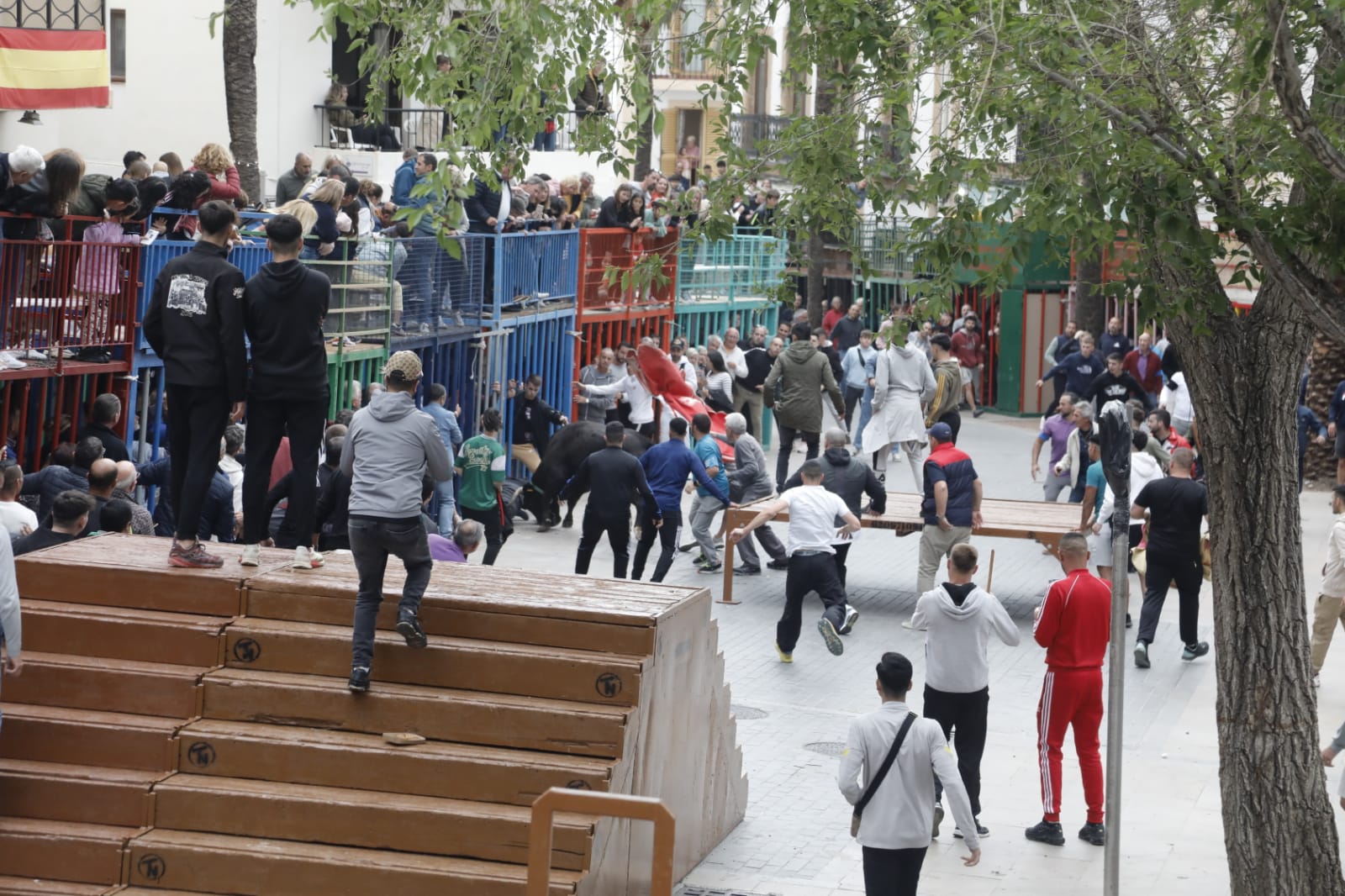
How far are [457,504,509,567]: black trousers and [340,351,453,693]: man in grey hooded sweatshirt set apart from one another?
7701 millimetres

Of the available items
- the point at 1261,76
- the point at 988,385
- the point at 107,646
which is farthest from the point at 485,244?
the point at 988,385

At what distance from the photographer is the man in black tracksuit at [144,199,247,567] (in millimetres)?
8250

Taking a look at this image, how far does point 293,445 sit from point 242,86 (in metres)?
12.7

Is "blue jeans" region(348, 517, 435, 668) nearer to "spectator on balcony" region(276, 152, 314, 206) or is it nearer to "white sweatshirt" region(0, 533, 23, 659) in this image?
"white sweatshirt" region(0, 533, 23, 659)

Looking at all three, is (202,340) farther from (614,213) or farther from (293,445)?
(614,213)

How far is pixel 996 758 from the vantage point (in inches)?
465

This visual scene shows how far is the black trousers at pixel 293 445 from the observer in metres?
8.48

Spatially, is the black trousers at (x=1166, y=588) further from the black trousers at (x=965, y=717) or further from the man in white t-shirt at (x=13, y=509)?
the man in white t-shirt at (x=13, y=509)

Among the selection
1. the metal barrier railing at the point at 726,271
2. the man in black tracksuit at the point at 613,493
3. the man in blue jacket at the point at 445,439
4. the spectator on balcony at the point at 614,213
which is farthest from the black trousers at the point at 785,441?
the man in black tracksuit at the point at 613,493

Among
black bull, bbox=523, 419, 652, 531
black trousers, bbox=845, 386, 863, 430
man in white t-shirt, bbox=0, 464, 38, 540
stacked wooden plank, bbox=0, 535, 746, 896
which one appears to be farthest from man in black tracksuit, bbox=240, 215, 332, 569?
black trousers, bbox=845, 386, 863, 430

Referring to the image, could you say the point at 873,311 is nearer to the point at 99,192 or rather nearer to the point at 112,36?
the point at 112,36

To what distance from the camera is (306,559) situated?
906cm

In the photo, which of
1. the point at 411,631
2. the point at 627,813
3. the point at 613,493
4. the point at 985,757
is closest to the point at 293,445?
the point at 411,631

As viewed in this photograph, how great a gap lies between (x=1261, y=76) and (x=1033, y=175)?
3.70ft
